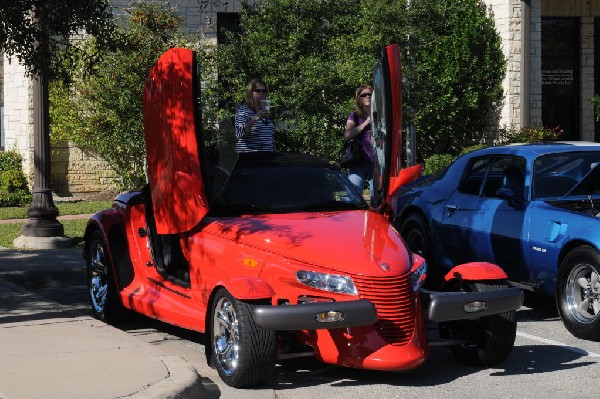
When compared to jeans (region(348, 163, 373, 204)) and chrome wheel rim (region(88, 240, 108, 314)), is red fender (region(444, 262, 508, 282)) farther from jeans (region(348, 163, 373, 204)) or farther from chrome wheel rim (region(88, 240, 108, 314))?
jeans (region(348, 163, 373, 204))

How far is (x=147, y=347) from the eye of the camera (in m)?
7.68

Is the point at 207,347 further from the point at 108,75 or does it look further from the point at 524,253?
the point at 108,75

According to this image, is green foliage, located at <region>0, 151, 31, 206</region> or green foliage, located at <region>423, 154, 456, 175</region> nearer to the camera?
green foliage, located at <region>423, 154, 456, 175</region>

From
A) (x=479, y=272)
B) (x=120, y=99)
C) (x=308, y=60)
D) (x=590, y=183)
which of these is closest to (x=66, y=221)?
(x=120, y=99)

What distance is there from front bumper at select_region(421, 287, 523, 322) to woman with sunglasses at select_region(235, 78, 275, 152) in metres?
3.69

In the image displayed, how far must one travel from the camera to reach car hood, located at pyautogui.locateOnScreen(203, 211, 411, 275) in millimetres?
7145

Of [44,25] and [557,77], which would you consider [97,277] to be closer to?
[44,25]

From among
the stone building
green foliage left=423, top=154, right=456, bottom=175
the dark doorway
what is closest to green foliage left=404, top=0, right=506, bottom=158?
the stone building

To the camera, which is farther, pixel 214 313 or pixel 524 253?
pixel 524 253

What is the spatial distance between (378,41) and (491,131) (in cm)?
438

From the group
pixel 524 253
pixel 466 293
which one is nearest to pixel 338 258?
pixel 466 293

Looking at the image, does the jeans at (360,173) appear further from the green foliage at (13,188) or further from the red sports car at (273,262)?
the green foliage at (13,188)

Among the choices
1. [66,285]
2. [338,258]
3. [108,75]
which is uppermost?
[108,75]

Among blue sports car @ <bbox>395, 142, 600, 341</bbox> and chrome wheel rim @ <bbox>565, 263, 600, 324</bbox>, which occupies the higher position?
blue sports car @ <bbox>395, 142, 600, 341</bbox>
